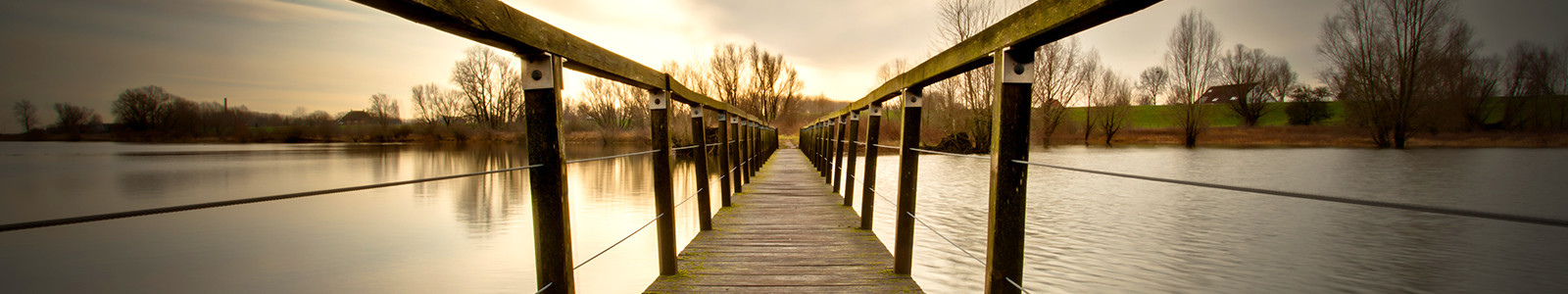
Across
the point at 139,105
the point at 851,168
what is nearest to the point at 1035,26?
the point at 851,168

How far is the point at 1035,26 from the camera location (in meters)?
1.55

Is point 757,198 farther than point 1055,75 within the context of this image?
No

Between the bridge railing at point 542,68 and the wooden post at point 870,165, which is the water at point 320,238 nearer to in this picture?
the wooden post at point 870,165

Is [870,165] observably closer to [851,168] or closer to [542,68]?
[851,168]

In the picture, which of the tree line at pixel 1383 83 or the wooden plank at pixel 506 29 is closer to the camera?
the wooden plank at pixel 506 29

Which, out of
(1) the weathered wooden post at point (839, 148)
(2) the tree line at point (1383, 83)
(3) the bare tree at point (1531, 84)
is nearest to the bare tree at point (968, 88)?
(2) the tree line at point (1383, 83)

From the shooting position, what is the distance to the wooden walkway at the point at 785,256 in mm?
2752

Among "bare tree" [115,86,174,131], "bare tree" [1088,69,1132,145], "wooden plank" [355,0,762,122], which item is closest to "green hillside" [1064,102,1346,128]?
"bare tree" [1088,69,1132,145]

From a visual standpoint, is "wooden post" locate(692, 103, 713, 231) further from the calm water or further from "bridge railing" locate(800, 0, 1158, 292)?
"bridge railing" locate(800, 0, 1158, 292)

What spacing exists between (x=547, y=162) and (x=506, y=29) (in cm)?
45

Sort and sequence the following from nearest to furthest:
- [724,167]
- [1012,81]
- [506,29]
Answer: [506,29] < [1012,81] < [724,167]

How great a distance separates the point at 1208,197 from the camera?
9.45 metres

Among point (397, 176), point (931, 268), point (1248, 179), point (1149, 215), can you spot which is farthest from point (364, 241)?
point (1248, 179)

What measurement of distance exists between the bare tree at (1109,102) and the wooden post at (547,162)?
99.4ft
